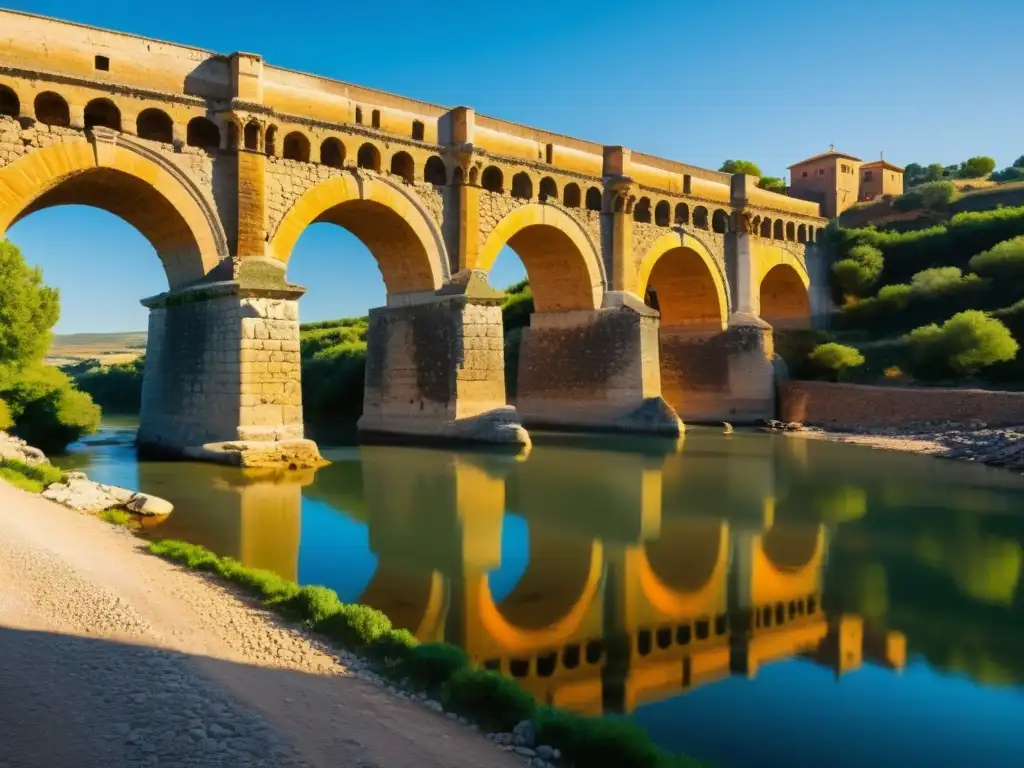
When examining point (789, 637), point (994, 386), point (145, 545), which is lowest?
point (789, 637)

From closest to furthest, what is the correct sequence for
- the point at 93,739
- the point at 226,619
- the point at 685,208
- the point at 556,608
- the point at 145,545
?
the point at 93,739 → the point at 226,619 → the point at 556,608 → the point at 145,545 → the point at 685,208

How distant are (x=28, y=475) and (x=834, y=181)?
35.1 meters

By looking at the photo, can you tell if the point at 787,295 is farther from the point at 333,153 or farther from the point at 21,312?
the point at 21,312

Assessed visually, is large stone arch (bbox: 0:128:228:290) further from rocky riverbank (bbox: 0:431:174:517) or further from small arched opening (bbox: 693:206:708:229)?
small arched opening (bbox: 693:206:708:229)

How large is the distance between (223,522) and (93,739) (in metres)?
7.01

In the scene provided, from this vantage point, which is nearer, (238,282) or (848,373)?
(238,282)

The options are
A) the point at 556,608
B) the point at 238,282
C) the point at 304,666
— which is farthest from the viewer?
the point at 238,282

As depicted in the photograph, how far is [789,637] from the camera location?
6.90m

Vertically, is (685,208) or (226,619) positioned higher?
(685,208)

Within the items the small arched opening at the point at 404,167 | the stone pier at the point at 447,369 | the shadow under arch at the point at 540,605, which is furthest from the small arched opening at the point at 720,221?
the shadow under arch at the point at 540,605

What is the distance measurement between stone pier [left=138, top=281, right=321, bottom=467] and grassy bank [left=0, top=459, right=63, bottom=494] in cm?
338

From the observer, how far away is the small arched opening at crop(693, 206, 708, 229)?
93.3 feet

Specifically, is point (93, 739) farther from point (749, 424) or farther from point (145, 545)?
point (749, 424)

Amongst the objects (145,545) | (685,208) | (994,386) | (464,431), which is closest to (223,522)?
(145,545)
